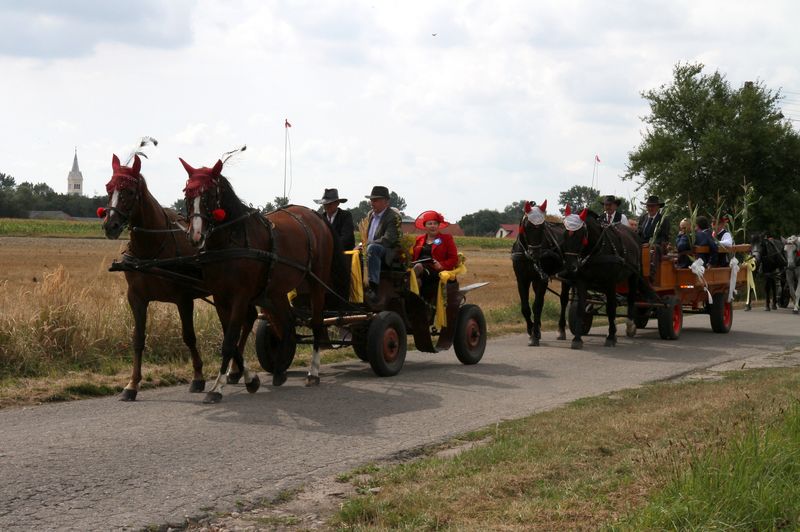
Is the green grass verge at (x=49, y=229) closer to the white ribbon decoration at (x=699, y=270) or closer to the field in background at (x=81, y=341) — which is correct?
the white ribbon decoration at (x=699, y=270)

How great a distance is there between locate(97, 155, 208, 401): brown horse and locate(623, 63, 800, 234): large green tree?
3146cm

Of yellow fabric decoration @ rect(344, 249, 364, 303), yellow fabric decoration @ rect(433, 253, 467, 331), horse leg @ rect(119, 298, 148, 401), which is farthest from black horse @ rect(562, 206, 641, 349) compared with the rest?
horse leg @ rect(119, 298, 148, 401)

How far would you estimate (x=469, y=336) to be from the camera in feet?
42.7

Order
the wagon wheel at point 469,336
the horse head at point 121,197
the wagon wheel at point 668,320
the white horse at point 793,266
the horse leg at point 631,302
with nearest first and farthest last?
1. the horse head at point 121,197
2. the wagon wheel at point 469,336
3. the horse leg at point 631,302
4. the wagon wheel at point 668,320
5. the white horse at point 793,266

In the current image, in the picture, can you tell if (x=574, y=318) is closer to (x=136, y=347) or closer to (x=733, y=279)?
(x=733, y=279)

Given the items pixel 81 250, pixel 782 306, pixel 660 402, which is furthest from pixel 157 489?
pixel 81 250

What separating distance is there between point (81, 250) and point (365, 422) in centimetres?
4665

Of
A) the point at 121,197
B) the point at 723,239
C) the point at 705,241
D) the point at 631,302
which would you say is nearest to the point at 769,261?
the point at 723,239

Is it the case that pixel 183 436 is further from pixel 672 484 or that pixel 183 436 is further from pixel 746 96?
pixel 746 96

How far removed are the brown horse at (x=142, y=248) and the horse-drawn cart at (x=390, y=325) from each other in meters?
0.92

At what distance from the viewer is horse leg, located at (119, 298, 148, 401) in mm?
9594

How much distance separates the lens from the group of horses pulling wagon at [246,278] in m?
9.66

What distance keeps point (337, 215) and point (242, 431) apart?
183 inches

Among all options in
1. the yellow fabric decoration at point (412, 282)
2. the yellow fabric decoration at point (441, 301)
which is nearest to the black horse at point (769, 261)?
the yellow fabric decoration at point (441, 301)
